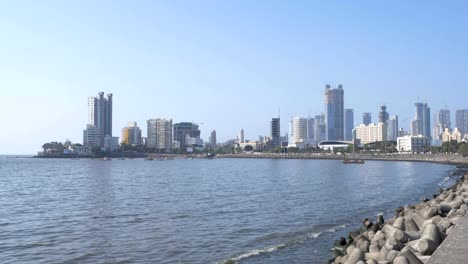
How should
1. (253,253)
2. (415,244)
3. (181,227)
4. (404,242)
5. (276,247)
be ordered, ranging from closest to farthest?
(415,244), (404,242), (253,253), (276,247), (181,227)

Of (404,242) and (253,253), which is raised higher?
(404,242)

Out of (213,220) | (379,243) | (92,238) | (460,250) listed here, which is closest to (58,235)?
(92,238)

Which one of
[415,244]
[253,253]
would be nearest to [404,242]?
[415,244]

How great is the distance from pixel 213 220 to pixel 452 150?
164 metres

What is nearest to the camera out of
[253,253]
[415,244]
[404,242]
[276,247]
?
[415,244]

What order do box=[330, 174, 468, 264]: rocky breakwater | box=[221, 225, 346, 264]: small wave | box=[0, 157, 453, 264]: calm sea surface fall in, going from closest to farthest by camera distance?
box=[330, 174, 468, 264]: rocky breakwater → box=[221, 225, 346, 264]: small wave → box=[0, 157, 453, 264]: calm sea surface

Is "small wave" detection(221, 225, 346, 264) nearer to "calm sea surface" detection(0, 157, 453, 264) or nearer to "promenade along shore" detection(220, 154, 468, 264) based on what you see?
"calm sea surface" detection(0, 157, 453, 264)

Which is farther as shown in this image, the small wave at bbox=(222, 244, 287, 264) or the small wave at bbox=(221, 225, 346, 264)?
the small wave at bbox=(221, 225, 346, 264)

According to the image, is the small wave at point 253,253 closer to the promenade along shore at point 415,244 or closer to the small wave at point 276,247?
the small wave at point 276,247

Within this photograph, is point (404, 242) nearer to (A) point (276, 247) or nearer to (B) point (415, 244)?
(B) point (415, 244)

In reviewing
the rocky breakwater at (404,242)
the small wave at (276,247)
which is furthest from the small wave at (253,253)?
the rocky breakwater at (404,242)

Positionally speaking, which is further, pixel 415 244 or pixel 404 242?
pixel 404 242

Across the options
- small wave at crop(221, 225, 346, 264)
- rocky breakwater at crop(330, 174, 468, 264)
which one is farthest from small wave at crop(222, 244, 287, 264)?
rocky breakwater at crop(330, 174, 468, 264)

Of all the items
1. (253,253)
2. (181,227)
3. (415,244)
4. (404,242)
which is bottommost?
(253,253)
